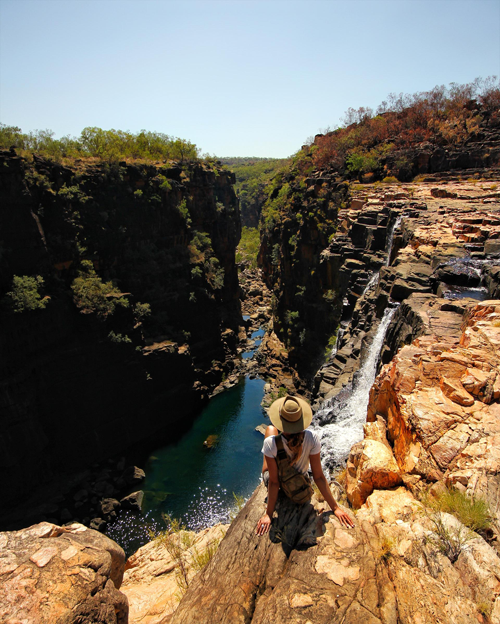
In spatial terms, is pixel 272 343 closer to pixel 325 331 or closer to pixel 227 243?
pixel 325 331

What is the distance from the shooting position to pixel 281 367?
116ft

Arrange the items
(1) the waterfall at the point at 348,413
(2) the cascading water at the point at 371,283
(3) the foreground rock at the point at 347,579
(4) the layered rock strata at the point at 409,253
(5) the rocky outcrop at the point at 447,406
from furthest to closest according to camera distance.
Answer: (2) the cascading water at the point at 371,283
(4) the layered rock strata at the point at 409,253
(1) the waterfall at the point at 348,413
(5) the rocky outcrop at the point at 447,406
(3) the foreground rock at the point at 347,579

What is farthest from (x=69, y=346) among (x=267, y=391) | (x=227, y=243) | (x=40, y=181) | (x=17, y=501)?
(x=227, y=243)

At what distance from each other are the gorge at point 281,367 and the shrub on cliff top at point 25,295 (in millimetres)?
319

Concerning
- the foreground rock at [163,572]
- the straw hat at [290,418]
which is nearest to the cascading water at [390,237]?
the foreground rock at [163,572]

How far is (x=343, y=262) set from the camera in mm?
23609

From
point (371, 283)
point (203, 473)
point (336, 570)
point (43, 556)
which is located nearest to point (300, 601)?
point (336, 570)

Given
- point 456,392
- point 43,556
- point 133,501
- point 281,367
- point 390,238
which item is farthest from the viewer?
point 281,367

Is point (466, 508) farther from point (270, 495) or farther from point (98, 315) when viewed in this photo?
point (98, 315)

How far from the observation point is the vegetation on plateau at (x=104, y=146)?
2695 cm

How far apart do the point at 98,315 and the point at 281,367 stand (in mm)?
17088

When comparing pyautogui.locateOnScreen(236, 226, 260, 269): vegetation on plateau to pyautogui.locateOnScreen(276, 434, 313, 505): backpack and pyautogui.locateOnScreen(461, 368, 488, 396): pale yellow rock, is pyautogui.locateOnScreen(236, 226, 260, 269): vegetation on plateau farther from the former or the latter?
pyautogui.locateOnScreen(276, 434, 313, 505): backpack

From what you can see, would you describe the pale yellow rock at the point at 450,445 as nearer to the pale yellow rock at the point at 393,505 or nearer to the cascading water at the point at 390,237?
the pale yellow rock at the point at 393,505

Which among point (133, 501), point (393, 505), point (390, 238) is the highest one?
point (390, 238)
